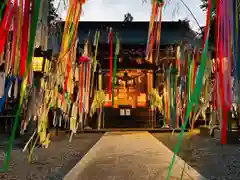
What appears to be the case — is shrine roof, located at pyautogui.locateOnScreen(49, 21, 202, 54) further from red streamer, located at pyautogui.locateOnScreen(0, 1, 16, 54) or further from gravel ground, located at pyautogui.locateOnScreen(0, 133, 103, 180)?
red streamer, located at pyautogui.locateOnScreen(0, 1, 16, 54)

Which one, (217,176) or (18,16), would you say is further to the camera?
(217,176)

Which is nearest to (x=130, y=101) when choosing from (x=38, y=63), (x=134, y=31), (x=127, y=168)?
(x=134, y=31)

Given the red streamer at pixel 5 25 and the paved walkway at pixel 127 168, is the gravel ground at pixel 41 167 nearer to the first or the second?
the paved walkway at pixel 127 168

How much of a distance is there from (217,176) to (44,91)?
11.2ft

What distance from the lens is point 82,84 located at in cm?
787

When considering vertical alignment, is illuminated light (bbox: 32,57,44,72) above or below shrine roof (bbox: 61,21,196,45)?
below

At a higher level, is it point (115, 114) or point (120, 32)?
point (120, 32)

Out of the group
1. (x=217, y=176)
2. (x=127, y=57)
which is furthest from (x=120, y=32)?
(x=217, y=176)

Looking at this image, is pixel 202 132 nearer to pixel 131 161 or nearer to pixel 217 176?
pixel 131 161

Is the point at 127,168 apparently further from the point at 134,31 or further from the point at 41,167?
the point at 134,31

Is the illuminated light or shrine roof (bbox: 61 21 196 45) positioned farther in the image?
shrine roof (bbox: 61 21 196 45)

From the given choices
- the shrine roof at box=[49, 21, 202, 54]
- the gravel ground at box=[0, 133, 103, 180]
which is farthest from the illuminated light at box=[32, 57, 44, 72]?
the shrine roof at box=[49, 21, 202, 54]

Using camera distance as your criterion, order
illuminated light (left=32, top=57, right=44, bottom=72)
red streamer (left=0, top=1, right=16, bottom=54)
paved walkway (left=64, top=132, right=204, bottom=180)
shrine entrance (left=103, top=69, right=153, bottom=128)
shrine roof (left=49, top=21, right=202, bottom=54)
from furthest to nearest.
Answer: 1. shrine entrance (left=103, top=69, right=153, bottom=128)
2. shrine roof (left=49, top=21, right=202, bottom=54)
3. illuminated light (left=32, top=57, right=44, bottom=72)
4. paved walkway (left=64, top=132, right=204, bottom=180)
5. red streamer (left=0, top=1, right=16, bottom=54)

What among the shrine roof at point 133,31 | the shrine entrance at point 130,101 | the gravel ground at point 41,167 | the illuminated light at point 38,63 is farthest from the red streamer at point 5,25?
the shrine entrance at point 130,101
